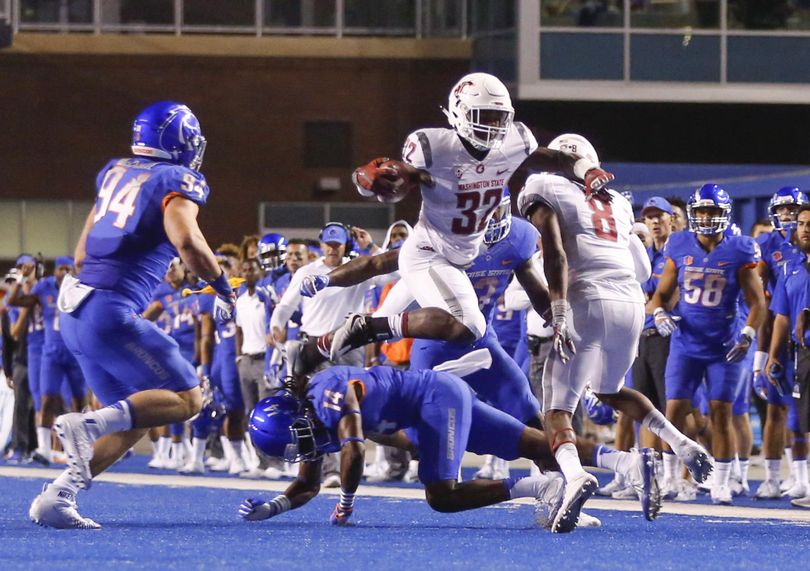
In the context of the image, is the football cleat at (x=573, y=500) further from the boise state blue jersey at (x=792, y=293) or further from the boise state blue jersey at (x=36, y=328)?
the boise state blue jersey at (x=36, y=328)

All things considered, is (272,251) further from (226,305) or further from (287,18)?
(287,18)

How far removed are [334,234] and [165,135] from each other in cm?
406

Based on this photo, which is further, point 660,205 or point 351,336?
point 660,205

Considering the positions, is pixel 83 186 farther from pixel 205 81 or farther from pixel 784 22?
pixel 784 22

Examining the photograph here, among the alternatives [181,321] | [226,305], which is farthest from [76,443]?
[181,321]

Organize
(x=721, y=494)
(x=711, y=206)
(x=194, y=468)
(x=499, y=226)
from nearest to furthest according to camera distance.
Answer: (x=499, y=226) < (x=721, y=494) < (x=711, y=206) < (x=194, y=468)

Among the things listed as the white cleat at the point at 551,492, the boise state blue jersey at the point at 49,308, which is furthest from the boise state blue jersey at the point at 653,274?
the boise state blue jersey at the point at 49,308

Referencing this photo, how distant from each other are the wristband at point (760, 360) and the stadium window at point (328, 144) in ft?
53.3

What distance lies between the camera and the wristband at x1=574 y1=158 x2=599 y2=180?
7.66m

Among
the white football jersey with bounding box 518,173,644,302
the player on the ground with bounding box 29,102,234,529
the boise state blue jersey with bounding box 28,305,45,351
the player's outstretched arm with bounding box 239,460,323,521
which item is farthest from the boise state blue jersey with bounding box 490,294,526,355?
the boise state blue jersey with bounding box 28,305,45,351

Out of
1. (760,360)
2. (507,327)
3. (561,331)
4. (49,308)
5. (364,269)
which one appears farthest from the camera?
(49,308)

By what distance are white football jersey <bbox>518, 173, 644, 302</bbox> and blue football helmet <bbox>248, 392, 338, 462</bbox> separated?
141cm

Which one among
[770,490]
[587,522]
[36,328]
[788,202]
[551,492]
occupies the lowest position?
[770,490]

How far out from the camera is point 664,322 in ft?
31.5
